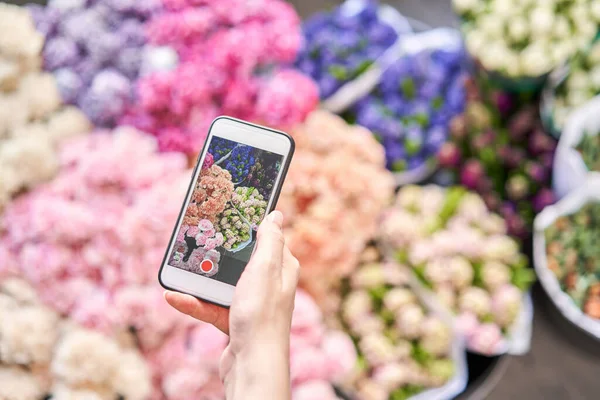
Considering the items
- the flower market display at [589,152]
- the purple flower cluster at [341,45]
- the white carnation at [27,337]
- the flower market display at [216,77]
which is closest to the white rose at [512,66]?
the flower market display at [589,152]

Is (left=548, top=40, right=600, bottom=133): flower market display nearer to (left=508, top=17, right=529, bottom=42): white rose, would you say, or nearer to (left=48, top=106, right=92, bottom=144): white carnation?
(left=508, top=17, right=529, bottom=42): white rose

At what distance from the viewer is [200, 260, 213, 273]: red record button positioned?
2.17 ft

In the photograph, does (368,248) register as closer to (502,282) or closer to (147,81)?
(502,282)

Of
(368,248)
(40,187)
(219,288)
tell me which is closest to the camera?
(219,288)

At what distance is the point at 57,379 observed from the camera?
29.7 inches

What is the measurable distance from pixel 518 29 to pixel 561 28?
11cm

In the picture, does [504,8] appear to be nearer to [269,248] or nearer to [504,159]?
[504,159]

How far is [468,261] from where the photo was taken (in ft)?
3.64

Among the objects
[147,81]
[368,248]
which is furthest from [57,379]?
[368,248]

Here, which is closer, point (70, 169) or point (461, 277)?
point (70, 169)

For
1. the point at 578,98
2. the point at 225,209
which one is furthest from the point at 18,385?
the point at 578,98

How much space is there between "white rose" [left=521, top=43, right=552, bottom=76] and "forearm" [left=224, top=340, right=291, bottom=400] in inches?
39.9

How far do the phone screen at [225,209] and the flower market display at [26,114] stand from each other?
366 mm

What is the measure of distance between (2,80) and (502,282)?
106 cm
